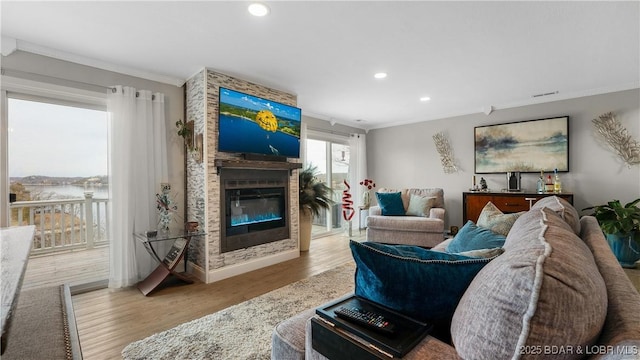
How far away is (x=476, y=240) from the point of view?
187 centimetres

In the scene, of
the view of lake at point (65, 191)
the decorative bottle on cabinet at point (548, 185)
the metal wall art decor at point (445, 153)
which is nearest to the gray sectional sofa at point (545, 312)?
the view of lake at point (65, 191)

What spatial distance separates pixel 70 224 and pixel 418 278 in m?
4.19

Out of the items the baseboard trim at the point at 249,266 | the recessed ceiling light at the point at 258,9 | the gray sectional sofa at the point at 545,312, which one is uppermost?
the recessed ceiling light at the point at 258,9

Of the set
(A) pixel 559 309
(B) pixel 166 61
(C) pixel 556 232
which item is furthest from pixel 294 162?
(A) pixel 559 309

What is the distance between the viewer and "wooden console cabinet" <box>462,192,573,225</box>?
3.98 meters

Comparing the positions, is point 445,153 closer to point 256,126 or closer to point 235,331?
point 256,126

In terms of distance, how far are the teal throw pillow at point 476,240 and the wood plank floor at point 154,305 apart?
69.0 inches

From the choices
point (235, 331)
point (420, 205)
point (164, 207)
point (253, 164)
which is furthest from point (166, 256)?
point (420, 205)

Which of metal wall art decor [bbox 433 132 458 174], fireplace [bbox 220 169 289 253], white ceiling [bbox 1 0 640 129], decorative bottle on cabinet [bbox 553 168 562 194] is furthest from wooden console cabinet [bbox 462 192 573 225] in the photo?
fireplace [bbox 220 169 289 253]

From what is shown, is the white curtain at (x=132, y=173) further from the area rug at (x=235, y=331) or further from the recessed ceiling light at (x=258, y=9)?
the recessed ceiling light at (x=258, y=9)

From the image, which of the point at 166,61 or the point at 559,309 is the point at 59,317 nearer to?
the point at 559,309

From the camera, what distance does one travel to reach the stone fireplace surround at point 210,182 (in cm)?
305

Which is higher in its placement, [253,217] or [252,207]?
[252,207]

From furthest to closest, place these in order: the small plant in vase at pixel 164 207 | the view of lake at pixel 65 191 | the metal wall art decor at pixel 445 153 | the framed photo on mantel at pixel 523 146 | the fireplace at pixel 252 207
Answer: the metal wall art decor at pixel 445 153
the framed photo on mantel at pixel 523 146
the fireplace at pixel 252 207
the small plant in vase at pixel 164 207
the view of lake at pixel 65 191
